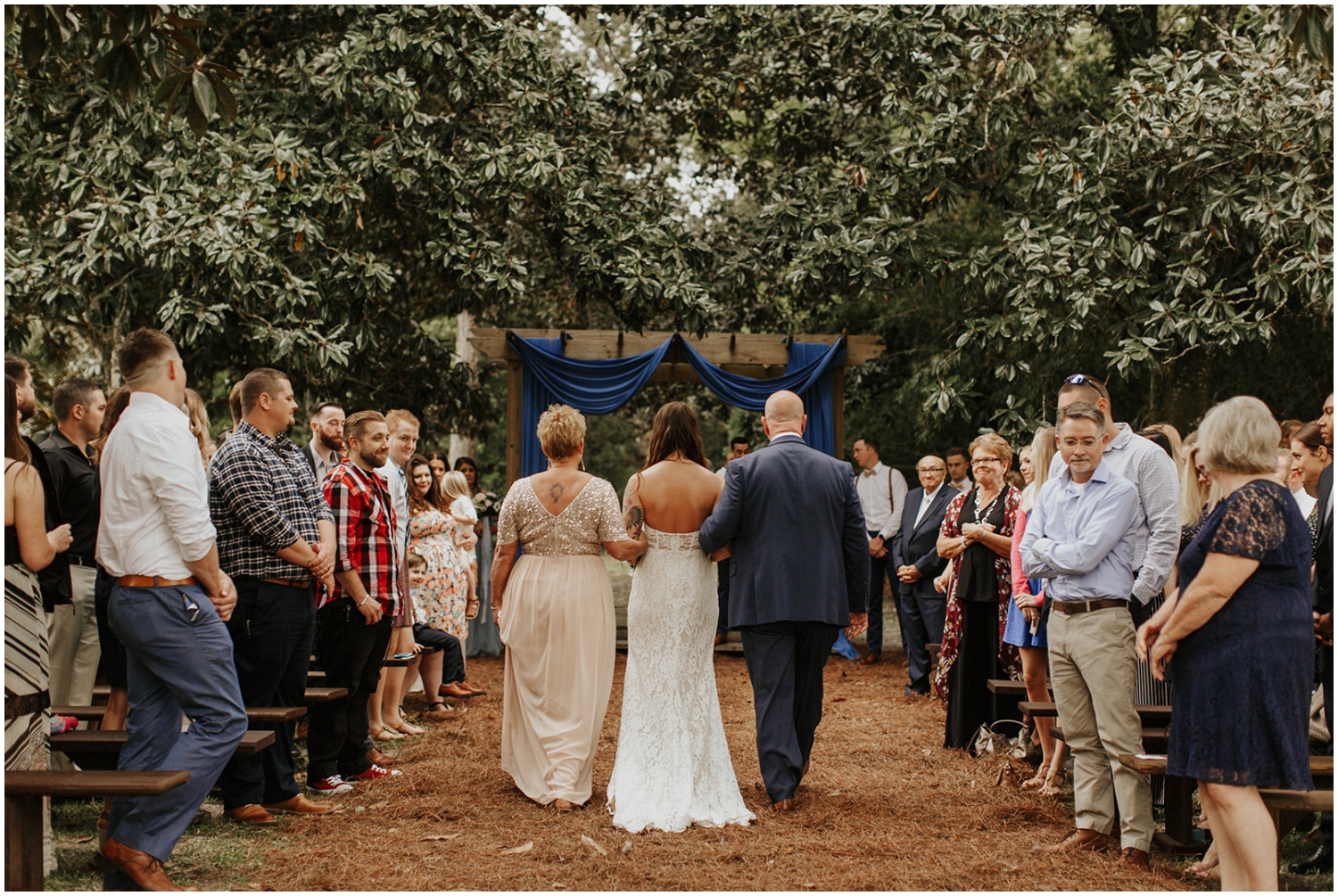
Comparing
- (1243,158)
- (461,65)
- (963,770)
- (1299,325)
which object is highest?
(461,65)

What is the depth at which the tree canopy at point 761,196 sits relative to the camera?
31.6 ft

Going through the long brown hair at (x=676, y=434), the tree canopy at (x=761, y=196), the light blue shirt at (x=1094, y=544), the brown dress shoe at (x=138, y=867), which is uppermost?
the tree canopy at (x=761, y=196)

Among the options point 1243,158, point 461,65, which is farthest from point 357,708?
point 1243,158

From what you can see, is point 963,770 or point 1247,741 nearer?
point 1247,741

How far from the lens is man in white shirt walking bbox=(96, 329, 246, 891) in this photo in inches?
153

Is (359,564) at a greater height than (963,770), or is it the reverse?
(359,564)

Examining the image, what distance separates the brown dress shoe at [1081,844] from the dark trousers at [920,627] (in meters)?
3.89

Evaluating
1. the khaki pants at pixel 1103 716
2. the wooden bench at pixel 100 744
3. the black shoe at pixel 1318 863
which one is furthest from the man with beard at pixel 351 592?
the black shoe at pixel 1318 863

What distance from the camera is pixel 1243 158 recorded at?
9.57 meters

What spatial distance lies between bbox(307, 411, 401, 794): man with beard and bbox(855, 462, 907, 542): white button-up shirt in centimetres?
622

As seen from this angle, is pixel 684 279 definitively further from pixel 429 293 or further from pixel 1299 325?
pixel 1299 325

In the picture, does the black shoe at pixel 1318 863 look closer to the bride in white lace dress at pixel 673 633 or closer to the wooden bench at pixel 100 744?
the bride in white lace dress at pixel 673 633

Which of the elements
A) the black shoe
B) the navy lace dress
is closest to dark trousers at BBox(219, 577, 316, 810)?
the navy lace dress

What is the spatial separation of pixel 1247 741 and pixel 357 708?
423cm
